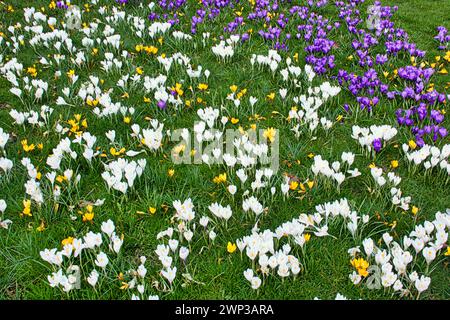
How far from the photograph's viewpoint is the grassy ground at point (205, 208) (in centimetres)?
389

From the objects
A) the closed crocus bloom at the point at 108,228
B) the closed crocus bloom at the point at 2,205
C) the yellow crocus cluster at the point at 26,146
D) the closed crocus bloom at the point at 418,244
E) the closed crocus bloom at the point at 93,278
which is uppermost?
the yellow crocus cluster at the point at 26,146

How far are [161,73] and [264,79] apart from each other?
159 cm

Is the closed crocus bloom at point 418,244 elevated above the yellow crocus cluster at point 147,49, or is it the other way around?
the yellow crocus cluster at point 147,49

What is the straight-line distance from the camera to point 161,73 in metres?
7.29

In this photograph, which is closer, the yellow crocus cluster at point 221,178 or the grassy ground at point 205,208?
the grassy ground at point 205,208

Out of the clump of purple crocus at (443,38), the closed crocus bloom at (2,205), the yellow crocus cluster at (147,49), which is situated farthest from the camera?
the clump of purple crocus at (443,38)

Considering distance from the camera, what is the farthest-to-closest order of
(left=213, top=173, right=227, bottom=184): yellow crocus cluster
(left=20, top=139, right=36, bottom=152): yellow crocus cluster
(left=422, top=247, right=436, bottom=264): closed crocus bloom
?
(left=20, top=139, right=36, bottom=152): yellow crocus cluster, (left=213, top=173, right=227, bottom=184): yellow crocus cluster, (left=422, top=247, right=436, bottom=264): closed crocus bloom

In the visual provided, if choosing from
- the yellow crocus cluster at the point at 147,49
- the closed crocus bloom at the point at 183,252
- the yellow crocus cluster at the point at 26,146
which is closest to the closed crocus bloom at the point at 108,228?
the closed crocus bloom at the point at 183,252

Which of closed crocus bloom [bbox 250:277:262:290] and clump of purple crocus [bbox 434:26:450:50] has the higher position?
clump of purple crocus [bbox 434:26:450:50]

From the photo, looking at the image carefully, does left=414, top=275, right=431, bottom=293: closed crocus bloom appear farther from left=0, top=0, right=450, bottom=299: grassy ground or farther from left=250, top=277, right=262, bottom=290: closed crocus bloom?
left=250, top=277, right=262, bottom=290: closed crocus bloom

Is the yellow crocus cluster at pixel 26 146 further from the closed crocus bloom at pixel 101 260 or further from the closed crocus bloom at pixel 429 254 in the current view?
the closed crocus bloom at pixel 429 254

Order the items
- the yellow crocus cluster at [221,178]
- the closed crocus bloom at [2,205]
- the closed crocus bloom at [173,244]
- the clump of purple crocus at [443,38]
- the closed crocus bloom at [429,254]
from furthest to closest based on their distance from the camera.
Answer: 1. the clump of purple crocus at [443,38]
2. the yellow crocus cluster at [221,178]
3. the closed crocus bloom at [2,205]
4. the closed crocus bloom at [173,244]
5. the closed crocus bloom at [429,254]

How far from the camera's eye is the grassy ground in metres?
3.89

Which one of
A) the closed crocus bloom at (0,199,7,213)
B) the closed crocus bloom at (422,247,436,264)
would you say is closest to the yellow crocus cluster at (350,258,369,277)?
the closed crocus bloom at (422,247,436,264)
